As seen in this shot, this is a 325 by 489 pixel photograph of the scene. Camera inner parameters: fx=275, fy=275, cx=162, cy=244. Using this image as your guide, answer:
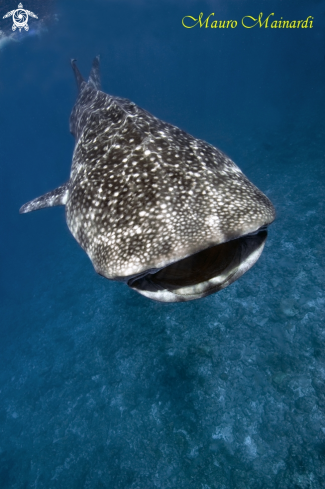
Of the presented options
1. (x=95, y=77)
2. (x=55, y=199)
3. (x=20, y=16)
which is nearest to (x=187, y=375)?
(x=55, y=199)

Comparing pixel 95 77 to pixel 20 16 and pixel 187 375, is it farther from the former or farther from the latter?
pixel 20 16

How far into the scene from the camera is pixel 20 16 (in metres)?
25.6

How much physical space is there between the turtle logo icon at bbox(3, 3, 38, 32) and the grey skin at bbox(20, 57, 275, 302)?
30.6m

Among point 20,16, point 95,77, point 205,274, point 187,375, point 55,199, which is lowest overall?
point 187,375

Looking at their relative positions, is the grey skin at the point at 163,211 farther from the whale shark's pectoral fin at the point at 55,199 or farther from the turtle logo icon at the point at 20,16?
the turtle logo icon at the point at 20,16

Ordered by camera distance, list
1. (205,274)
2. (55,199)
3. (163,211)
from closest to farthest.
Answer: (163,211) < (205,274) < (55,199)

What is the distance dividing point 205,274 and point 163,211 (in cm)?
96

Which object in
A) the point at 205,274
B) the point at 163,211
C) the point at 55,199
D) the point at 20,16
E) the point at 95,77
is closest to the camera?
the point at 163,211

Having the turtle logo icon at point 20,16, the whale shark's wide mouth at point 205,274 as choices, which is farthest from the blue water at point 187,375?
the turtle logo icon at point 20,16

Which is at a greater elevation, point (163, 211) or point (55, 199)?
point (163, 211)

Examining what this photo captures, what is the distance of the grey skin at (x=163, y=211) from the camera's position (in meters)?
2.21

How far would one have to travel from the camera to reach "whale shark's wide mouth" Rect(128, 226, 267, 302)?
2.77 meters

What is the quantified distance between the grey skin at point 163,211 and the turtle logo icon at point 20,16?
30611 mm

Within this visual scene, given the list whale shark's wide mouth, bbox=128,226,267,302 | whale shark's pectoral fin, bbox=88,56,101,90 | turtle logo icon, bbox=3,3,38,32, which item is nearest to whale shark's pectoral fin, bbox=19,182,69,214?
whale shark's wide mouth, bbox=128,226,267,302
